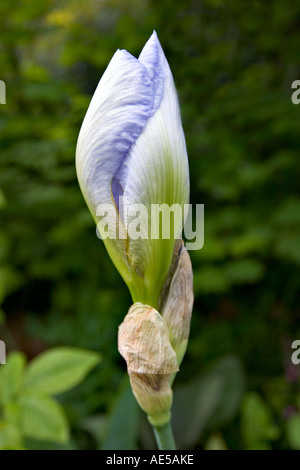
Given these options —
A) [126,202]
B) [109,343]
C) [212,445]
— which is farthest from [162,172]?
[109,343]

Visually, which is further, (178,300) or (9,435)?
(9,435)

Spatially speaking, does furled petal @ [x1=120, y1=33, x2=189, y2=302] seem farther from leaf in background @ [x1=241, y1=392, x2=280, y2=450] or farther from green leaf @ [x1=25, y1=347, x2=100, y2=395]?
leaf in background @ [x1=241, y1=392, x2=280, y2=450]

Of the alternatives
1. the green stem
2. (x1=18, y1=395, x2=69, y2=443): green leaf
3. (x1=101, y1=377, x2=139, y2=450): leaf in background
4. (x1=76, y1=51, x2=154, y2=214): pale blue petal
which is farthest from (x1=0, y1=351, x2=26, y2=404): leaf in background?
(x1=76, y1=51, x2=154, y2=214): pale blue petal

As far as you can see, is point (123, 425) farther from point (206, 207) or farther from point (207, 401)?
point (206, 207)

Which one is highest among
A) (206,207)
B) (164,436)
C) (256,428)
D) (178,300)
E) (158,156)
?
(206,207)

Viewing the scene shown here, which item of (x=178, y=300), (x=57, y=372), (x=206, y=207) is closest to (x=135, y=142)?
(x=178, y=300)

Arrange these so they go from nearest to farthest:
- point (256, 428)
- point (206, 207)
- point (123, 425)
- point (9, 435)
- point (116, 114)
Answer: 1. point (116, 114)
2. point (9, 435)
3. point (123, 425)
4. point (256, 428)
5. point (206, 207)
